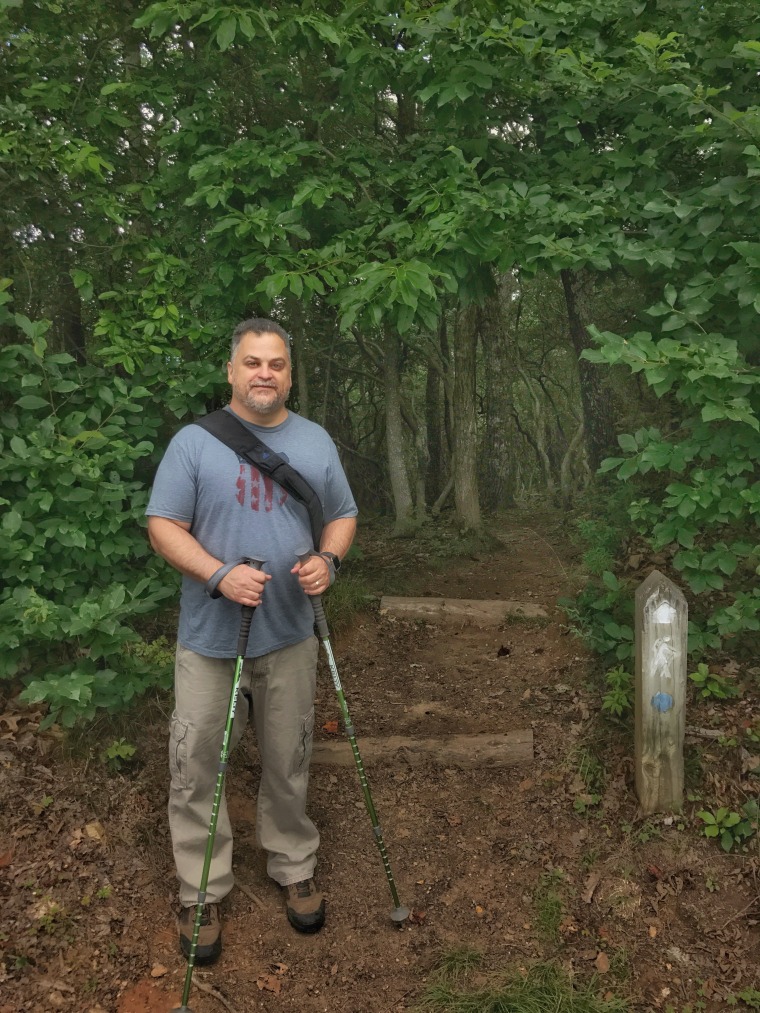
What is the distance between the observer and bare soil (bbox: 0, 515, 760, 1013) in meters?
3.13

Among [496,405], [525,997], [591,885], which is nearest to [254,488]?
[525,997]

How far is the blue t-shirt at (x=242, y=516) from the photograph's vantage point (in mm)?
3098

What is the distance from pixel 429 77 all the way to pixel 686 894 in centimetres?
463

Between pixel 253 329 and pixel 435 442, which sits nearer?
pixel 253 329

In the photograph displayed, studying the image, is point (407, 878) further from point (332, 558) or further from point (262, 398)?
point (262, 398)

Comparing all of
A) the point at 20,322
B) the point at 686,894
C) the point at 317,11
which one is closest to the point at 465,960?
the point at 686,894

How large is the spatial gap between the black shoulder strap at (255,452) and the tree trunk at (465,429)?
550 cm

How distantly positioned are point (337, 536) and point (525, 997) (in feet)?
6.87

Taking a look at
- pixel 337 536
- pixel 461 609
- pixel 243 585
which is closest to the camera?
pixel 243 585

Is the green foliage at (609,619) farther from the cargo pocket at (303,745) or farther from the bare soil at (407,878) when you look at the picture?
the cargo pocket at (303,745)

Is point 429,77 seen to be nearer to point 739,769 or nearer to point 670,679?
point 670,679

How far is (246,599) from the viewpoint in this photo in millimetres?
2947

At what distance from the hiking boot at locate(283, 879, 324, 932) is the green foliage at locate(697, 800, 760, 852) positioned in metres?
1.95

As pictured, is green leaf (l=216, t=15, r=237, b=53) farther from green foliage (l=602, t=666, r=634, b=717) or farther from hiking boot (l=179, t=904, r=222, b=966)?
hiking boot (l=179, t=904, r=222, b=966)
